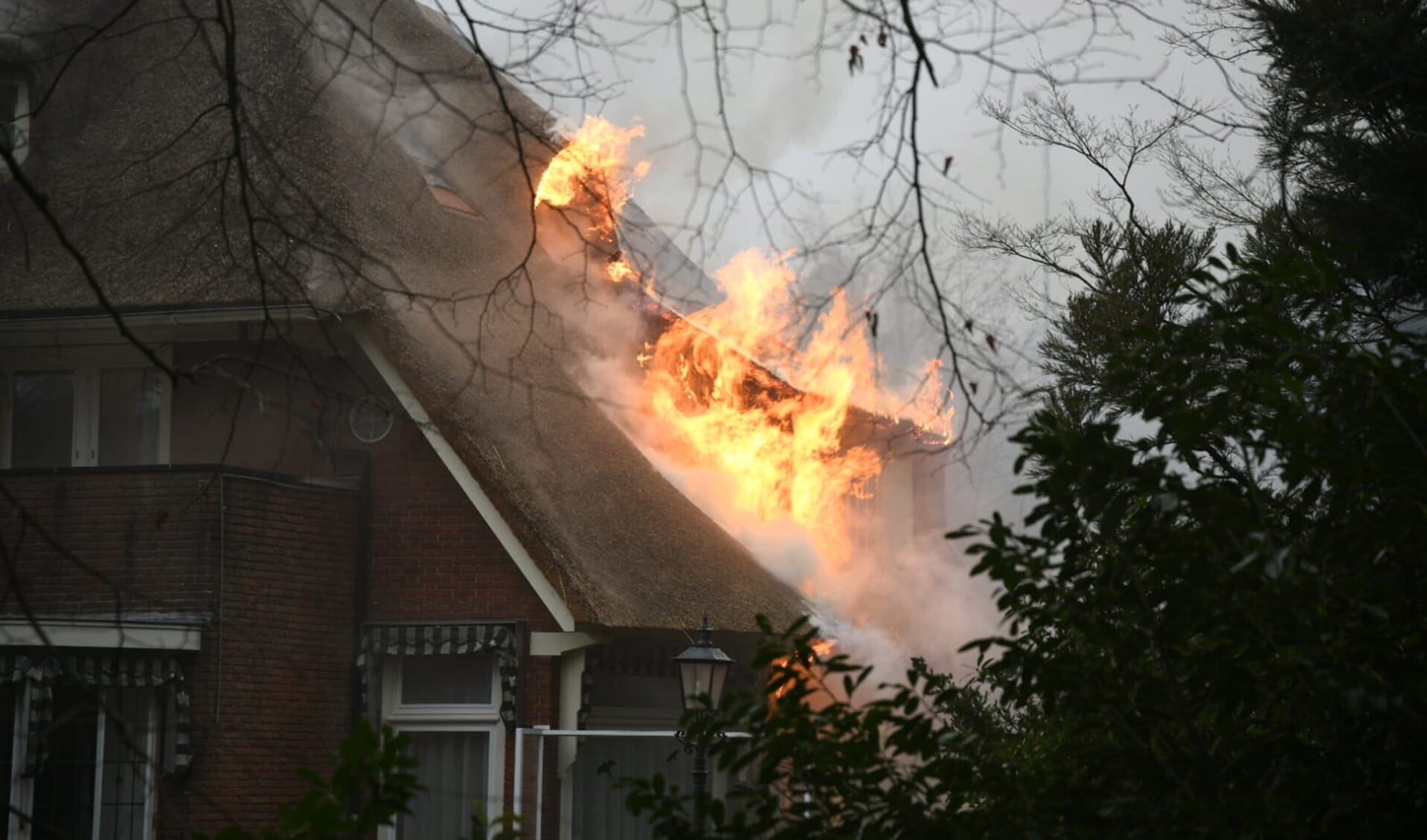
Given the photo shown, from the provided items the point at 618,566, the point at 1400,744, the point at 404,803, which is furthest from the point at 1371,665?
the point at 618,566

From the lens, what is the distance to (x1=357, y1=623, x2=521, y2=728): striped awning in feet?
46.7

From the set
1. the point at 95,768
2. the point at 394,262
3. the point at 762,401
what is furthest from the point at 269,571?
the point at 762,401

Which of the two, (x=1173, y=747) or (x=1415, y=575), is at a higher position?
(x=1415, y=575)

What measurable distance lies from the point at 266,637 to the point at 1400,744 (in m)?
11.6

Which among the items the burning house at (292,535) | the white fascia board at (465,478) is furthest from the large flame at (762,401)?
the white fascia board at (465,478)

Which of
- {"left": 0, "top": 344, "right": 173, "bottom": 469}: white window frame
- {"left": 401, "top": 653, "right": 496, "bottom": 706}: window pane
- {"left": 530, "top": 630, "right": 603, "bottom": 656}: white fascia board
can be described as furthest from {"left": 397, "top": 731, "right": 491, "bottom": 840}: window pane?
{"left": 0, "top": 344, "right": 173, "bottom": 469}: white window frame

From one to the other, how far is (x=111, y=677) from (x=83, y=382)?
3581 mm

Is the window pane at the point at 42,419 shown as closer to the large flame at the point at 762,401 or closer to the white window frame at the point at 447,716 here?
the white window frame at the point at 447,716

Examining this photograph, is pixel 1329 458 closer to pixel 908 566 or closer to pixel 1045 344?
pixel 1045 344

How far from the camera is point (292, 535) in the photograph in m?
14.3

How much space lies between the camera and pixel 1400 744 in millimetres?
3822

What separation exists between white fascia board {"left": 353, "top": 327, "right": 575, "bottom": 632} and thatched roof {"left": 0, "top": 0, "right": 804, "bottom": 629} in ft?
0.35

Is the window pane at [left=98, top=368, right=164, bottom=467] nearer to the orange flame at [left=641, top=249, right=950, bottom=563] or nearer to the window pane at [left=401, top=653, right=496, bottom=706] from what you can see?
the window pane at [left=401, top=653, right=496, bottom=706]

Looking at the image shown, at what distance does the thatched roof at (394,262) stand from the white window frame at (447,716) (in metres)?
1.52
